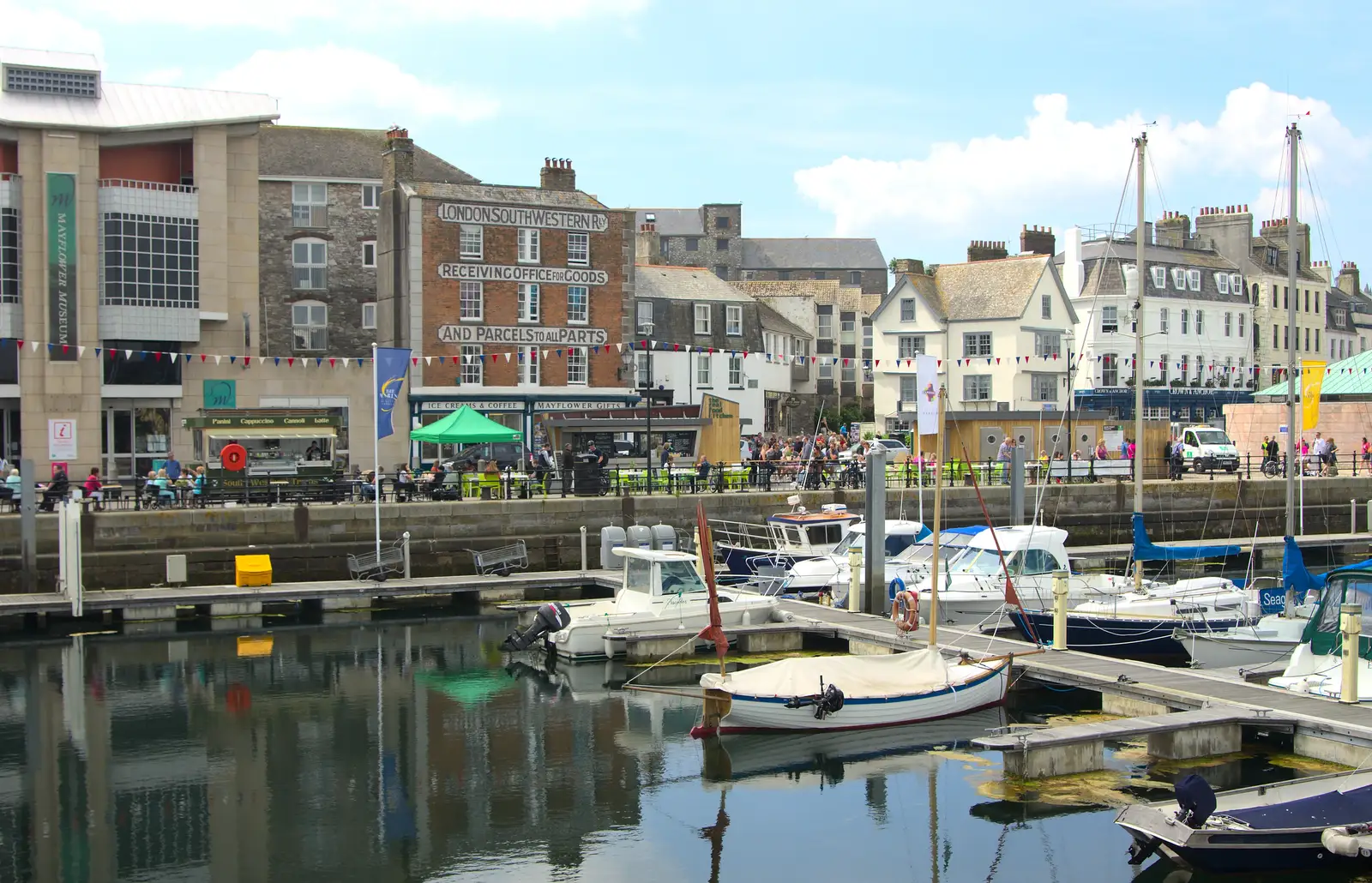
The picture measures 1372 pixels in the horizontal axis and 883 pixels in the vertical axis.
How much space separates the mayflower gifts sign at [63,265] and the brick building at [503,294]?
1060 cm

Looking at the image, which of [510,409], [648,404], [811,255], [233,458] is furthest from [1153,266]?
[233,458]

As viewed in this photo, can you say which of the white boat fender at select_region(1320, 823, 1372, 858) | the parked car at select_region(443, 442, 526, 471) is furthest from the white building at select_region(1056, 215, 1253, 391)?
the white boat fender at select_region(1320, 823, 1372, 858)

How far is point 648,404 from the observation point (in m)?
35.0

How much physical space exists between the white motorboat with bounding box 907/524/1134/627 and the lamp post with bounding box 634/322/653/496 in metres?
9.84

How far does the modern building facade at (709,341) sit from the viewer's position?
59938 millimetres

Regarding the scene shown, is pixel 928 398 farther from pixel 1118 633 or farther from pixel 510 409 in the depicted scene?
pixel 510 409

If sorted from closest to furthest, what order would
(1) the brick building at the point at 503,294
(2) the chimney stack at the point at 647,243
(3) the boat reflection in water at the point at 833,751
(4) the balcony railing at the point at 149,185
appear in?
(3) the boat reflection in water at the point at 833,751, (4) the balcony railing at the point at 149,185, (1) the brick building at the point at 503,294, (2) the chimney stack at the point at 647,243

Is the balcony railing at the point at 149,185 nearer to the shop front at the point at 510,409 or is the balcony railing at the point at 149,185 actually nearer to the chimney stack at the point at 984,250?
the shop front at the point at 510,409

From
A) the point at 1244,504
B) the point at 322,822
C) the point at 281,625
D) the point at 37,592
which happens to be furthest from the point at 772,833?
the point at 1244,504

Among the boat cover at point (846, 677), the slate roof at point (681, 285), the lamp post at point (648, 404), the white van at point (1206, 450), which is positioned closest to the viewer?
the boat cover at point (846, 677)

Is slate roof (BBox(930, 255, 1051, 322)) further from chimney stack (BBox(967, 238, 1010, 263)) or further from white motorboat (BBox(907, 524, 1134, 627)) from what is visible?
white motorboat (BBox(907, 524, 1134, 627))

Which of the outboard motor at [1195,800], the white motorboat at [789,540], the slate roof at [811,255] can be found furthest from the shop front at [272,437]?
the slate roof at [811,255]

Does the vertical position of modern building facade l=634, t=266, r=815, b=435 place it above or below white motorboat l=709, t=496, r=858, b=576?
above

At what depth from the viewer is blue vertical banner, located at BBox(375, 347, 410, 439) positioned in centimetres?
3141
